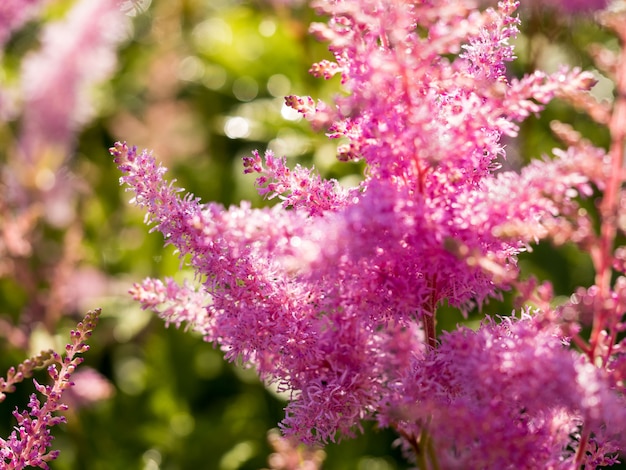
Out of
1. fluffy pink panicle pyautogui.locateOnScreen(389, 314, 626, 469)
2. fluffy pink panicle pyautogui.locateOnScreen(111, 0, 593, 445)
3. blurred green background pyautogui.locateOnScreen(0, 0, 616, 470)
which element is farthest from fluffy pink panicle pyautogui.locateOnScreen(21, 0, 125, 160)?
fluffy pink panicle pyautogui.locateOnScreen(389, 314, 626, 469)

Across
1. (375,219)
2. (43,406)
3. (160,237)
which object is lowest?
(160,237)

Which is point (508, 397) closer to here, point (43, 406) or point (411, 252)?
point (411, 252)

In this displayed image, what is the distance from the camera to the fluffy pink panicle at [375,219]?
486 mm

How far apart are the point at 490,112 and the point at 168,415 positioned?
0.84 metres

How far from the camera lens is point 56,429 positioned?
1270mm

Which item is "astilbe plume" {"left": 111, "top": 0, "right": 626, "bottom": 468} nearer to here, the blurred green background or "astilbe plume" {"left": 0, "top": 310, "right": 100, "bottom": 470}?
"astilbe plume" {"left": 0, "top": 310, "right": 100, "bottom": 470}

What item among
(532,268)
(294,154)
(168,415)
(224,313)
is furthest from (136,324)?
(224,313)

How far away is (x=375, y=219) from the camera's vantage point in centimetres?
48

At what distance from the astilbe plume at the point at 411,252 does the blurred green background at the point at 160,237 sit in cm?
52

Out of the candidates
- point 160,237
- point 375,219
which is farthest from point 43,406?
point 160,237

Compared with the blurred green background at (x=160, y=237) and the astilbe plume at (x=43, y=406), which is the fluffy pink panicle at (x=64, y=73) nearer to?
the blurred green background at (x=160, y=237)

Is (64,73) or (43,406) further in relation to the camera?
(64,73)

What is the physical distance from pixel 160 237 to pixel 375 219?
989mm

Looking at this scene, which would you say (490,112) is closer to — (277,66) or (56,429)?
(56,429)
